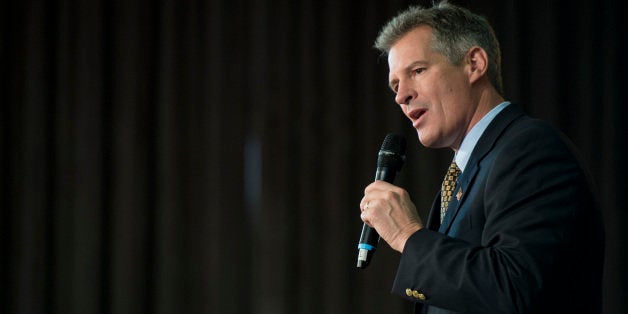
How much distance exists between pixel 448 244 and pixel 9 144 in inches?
100

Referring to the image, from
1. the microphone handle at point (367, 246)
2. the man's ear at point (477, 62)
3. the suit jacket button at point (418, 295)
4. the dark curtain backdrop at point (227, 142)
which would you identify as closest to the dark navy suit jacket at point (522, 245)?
the suit jacket button at point (418, 295)

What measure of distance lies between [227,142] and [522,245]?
2.04 meters

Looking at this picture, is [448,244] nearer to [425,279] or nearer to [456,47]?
[425,279]

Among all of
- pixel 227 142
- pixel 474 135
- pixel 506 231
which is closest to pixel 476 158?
pixel 474 135

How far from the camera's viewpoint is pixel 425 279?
107 cm

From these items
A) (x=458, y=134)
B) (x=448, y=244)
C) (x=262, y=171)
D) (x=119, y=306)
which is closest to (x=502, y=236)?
(x=448, y=244)

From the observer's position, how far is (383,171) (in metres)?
1.44

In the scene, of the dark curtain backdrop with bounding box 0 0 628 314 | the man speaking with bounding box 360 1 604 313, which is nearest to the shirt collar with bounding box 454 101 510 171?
the man speaking with bounding box 360 1 604 313

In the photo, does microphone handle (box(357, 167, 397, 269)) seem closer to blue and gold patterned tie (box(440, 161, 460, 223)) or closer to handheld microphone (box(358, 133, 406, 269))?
handheld microphone (box(358, 133, 406, 269))

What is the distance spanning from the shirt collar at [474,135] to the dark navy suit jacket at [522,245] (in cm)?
19

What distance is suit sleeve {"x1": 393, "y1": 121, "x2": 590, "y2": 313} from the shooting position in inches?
39.8

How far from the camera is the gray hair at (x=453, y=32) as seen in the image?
4.65 feet

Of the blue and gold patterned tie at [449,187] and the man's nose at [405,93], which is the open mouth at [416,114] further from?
the blue and gold patterned tie at [449,187]

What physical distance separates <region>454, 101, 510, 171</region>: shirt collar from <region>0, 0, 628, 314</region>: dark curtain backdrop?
1467 mm
